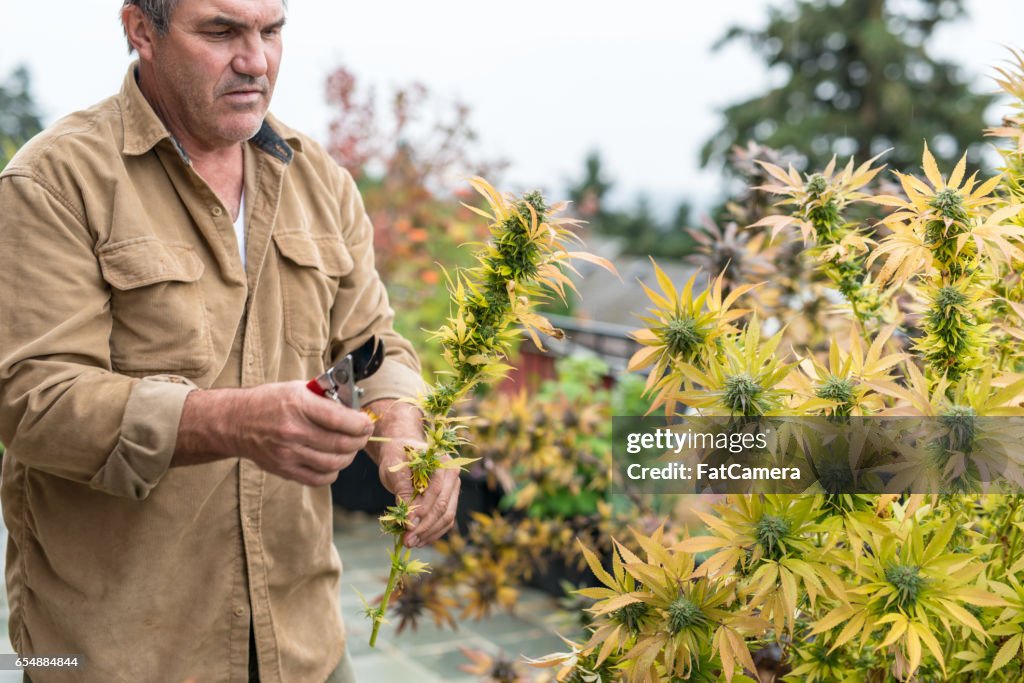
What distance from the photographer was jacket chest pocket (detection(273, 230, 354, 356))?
1973 mm

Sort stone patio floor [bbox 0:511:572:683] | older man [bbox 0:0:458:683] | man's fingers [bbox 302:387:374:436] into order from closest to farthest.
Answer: man's fingers [bbox 302:387:374:436]
older man [bbox 0:0:458:683]
stone patio floor [bbox 0:511:572:683]

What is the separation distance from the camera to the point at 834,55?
25.4m

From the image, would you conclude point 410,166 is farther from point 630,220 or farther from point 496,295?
point 630,220

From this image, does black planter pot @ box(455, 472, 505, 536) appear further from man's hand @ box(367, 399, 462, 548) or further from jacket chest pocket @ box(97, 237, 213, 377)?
jacket chest pocket @ box(97, 237, 213, 377)

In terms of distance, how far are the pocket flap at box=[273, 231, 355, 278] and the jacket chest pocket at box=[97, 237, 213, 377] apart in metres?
0.23

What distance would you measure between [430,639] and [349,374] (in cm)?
288

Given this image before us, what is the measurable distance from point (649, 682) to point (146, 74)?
4.81ft

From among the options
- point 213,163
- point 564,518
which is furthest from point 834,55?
point 213,163

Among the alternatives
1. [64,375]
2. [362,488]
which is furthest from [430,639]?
[64,375]

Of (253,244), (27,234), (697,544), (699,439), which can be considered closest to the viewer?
(697,544)

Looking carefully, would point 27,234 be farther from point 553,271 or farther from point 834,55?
point 834,55

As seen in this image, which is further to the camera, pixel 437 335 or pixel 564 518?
pixel 564 518

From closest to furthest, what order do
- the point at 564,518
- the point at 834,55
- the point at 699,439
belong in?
the point at 699,439 < the point at 564,518 < the point at 834,55

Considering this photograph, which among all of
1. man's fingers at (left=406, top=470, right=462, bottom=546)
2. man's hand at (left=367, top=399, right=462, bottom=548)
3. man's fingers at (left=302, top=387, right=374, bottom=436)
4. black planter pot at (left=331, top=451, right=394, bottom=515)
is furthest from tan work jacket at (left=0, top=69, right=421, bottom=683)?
black planter pot at (left=331, top=451, right=394, bottom=515)
